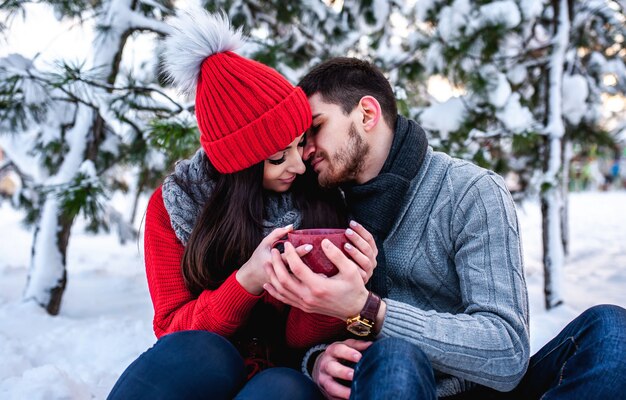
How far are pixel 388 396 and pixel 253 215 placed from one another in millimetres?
773

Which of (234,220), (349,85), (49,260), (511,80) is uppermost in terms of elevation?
(511,80)

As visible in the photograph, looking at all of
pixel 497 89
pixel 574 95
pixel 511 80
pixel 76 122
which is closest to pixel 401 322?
pixel 497 89

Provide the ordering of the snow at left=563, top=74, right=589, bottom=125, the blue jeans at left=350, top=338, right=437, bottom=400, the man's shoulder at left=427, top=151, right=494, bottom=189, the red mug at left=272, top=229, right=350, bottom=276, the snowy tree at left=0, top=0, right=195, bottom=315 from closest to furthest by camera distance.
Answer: the blue jeans at left=350, top=338, right=437, bottom=400, the red mug at left=272, top=229, right=350, bottom=276, the man's shoulder at left=427, top=151, right=494, bottom=189, the snowy tree at left=0, top=0, right=195, bottom=315, the snow at left=563, top=74, right=589, bottom=125

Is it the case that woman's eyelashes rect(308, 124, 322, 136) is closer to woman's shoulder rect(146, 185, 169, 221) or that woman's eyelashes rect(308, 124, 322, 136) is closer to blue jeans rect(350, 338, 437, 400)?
woman's shoulder rect(146, 185, 169, 221)

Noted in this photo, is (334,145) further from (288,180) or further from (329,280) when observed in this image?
(329,280)

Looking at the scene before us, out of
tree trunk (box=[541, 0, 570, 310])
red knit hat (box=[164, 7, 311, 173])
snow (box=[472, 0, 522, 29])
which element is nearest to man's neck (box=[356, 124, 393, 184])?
red knit hat (box=[164, 7, 311, 173])

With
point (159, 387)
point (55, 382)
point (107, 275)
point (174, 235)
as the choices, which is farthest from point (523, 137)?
A: point (107, 275)

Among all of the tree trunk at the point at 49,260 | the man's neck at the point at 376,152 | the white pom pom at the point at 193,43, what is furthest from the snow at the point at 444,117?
the tree trunk at the point at 49,260

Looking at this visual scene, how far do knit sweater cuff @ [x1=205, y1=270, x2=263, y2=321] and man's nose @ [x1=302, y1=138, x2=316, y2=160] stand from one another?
511 millimetres

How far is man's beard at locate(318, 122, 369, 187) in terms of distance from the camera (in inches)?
66.0

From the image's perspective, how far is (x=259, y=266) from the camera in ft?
4.38

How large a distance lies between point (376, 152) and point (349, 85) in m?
0.25

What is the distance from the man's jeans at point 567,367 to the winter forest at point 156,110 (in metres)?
1.34

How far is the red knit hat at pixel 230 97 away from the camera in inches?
61.3
